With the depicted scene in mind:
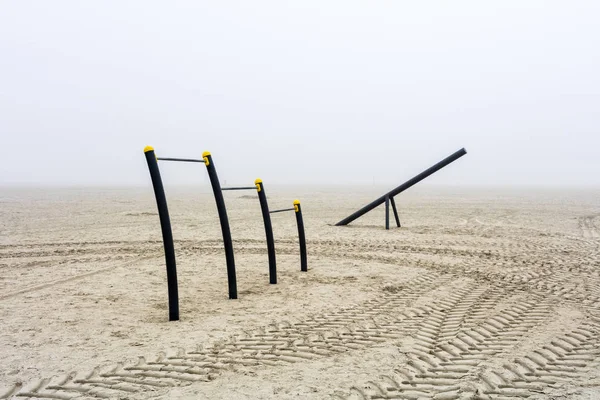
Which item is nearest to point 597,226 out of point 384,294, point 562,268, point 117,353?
point 562,268

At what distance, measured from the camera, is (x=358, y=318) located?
4406 millimetres

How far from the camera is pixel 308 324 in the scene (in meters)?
4.20

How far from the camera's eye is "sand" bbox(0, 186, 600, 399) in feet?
9.72

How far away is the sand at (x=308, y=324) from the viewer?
9.72 ft

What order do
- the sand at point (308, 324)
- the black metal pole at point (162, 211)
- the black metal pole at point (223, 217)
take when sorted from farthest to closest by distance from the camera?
the black metal pole at point (223, 217) < the black metal pole at point (162, 211) < the sand at point (308, 324)

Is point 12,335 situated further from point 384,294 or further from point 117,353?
point 384,294

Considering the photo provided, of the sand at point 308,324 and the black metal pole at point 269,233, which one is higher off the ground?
the black metal pole at point 269,233

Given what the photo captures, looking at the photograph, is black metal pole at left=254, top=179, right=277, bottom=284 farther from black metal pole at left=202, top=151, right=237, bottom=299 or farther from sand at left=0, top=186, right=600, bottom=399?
black metal pole at left=202, top=151, right=237, bottom=299

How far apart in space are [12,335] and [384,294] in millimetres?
3886

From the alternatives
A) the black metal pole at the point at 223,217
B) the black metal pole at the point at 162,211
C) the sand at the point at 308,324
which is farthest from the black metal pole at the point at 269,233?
the black metal pole at the point at 162,211

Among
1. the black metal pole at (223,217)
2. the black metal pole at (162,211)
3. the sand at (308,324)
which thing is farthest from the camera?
the black metal pole at (223,217)

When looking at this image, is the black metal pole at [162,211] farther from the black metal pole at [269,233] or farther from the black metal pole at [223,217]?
the black metal pole at [269,233]

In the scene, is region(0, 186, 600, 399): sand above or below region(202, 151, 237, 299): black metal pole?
below

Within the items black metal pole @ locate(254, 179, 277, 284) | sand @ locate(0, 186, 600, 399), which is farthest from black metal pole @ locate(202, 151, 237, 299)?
black metal pole @ locate(254, 179, 277, 284)
